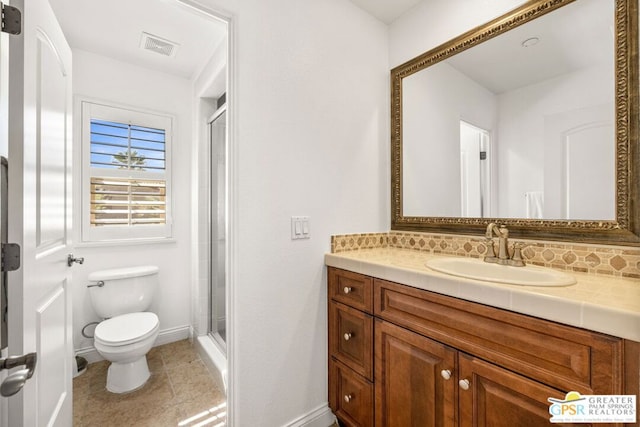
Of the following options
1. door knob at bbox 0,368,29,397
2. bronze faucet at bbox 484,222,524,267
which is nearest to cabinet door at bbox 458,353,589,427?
bronze faucet at bbox 484,222,524,267

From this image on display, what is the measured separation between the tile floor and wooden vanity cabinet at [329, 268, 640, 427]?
0.92m

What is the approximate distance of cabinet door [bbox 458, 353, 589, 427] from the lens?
2.60ft

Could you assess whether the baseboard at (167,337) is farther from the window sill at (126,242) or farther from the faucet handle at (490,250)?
the faucet handle at (490,250)

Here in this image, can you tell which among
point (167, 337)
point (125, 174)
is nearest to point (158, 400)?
point (167, 337)

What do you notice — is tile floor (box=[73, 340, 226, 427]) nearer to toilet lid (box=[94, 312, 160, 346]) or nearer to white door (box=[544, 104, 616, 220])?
toilet lid (box=[94, 312, 160, 346])

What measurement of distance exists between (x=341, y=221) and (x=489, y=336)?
3.13 feet

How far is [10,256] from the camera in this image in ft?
2.52

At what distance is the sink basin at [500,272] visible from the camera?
104cm

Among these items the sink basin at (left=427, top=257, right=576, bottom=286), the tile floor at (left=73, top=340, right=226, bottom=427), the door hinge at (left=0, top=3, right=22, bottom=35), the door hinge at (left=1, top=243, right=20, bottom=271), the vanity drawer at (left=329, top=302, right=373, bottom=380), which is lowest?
the tile floor at (left=73, top=340, right=226, bottom=427)

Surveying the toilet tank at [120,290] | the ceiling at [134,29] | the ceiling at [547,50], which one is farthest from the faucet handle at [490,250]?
the toilet tank at [120,290]

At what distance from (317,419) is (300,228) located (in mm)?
1072

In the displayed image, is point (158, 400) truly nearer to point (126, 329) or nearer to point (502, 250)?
point (126, 329)

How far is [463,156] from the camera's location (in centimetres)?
161

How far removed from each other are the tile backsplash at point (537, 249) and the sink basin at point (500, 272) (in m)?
0.07
